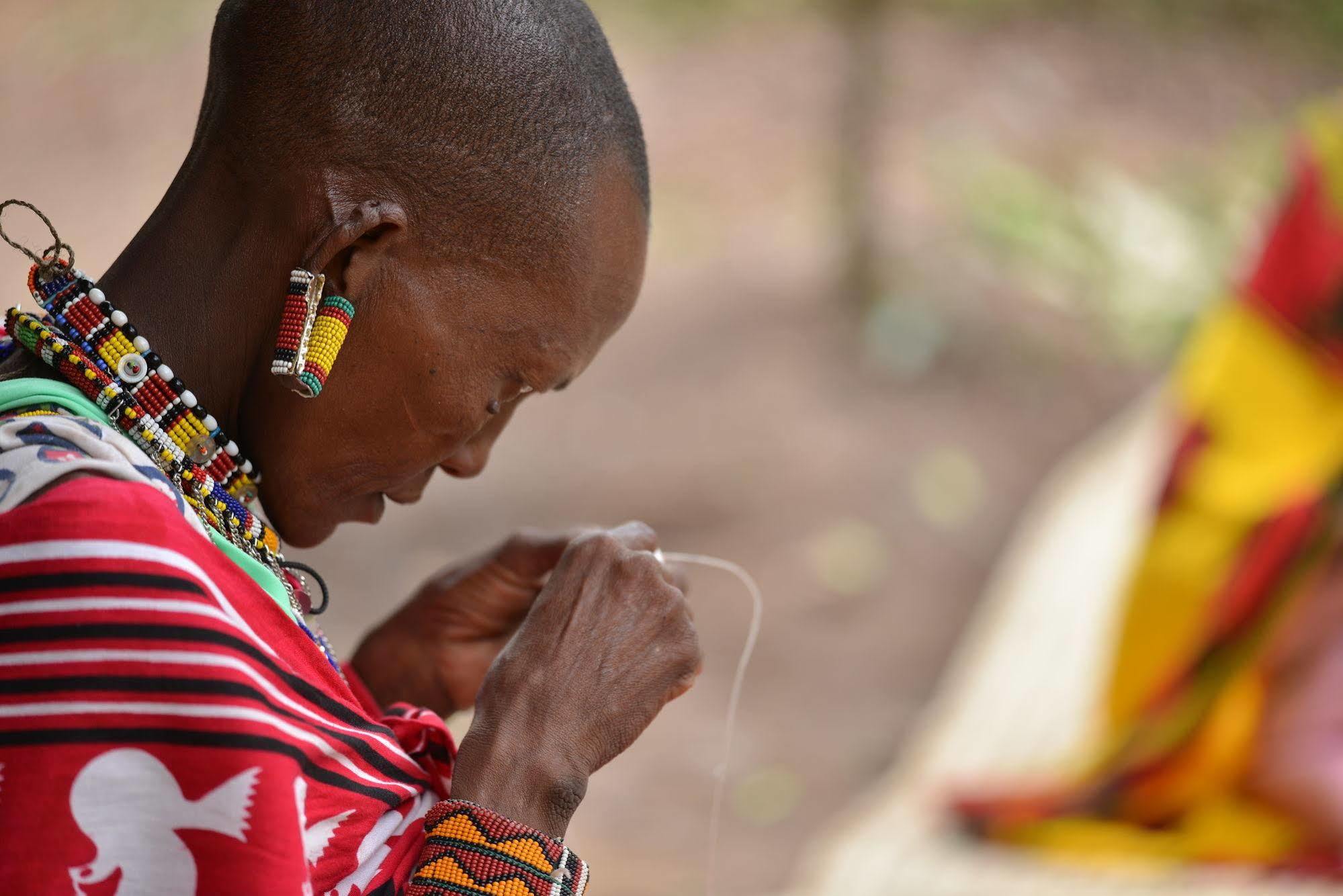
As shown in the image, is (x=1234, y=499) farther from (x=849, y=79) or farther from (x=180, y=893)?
(x=849, y=79)

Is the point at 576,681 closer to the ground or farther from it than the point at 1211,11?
closer to the ground

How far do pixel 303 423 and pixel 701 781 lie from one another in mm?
3837

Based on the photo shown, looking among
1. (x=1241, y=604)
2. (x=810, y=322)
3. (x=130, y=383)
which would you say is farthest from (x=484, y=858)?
(x=810, y=322)

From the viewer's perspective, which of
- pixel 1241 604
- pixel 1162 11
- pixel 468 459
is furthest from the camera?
pixel 1162 11

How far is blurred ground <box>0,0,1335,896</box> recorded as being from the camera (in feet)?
17.7

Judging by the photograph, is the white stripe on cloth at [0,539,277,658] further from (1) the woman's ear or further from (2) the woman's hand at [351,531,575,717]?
(2) the woman's hand at [351,531,575,717]

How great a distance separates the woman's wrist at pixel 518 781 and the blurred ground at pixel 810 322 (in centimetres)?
316

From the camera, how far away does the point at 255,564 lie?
130cm

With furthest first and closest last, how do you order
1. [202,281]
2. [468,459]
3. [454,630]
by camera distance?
[454,630] → [468,459] → [202,281]

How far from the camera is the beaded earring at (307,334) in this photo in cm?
129

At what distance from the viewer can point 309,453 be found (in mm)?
1426

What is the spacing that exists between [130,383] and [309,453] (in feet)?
0.69

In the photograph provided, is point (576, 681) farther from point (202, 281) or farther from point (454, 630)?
point (202, 281)

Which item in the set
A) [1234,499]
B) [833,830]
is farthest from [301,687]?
[833,830]
